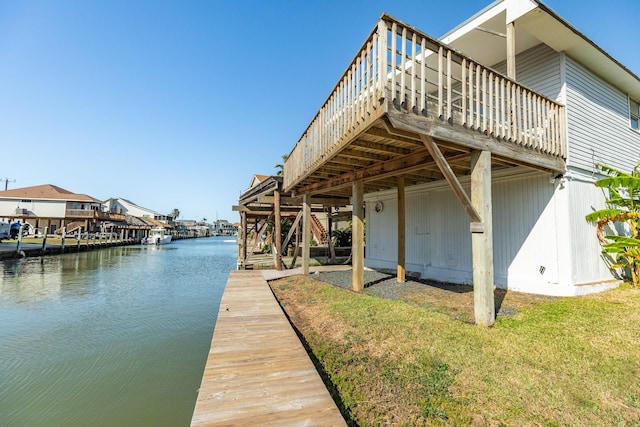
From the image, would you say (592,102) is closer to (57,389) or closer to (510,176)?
(510,176)

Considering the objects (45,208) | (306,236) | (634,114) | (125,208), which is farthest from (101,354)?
(125,208)

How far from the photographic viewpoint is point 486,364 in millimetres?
3686

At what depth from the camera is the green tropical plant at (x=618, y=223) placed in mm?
6930

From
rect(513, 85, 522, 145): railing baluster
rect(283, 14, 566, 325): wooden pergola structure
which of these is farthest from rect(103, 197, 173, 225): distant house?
rect(513, 85, 522, 145): railing baluster

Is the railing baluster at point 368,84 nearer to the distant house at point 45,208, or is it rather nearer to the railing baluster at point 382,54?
the railing baluster at point 382,54

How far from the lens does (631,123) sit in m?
9.29

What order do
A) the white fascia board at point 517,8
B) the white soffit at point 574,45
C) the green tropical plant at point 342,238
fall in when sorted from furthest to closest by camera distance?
1. the green tropical plant at point 342,238
2. the white soffit at point 574,45
3. the white fascia board at point 517,8

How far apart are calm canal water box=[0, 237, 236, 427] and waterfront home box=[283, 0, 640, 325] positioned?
4.63m

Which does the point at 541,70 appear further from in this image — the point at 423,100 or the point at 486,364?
the point at 486,364

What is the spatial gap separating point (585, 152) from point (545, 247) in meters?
2.78

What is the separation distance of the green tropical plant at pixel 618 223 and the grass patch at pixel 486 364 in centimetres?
194

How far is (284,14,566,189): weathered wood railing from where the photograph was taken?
13.7 ft

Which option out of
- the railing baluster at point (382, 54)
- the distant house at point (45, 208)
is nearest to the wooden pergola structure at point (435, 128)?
the railing baluster at point (382, 54)

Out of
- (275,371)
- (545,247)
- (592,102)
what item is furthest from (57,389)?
(592,102)
